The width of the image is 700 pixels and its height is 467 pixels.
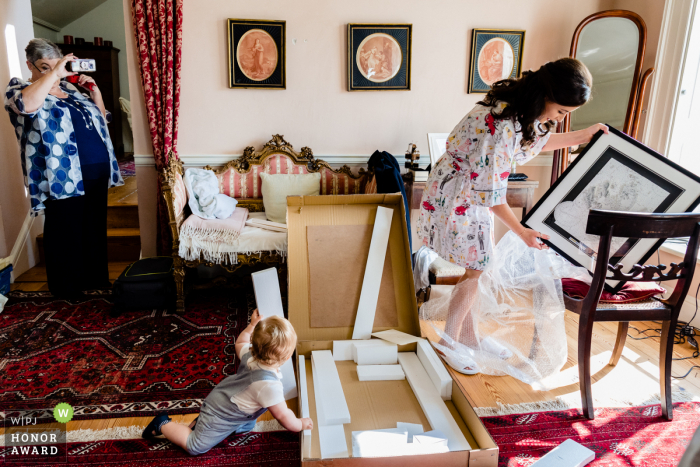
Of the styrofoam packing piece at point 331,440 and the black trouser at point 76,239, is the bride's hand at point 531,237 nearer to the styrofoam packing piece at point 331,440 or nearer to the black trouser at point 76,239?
the styrofoam packing piece at point 331,440

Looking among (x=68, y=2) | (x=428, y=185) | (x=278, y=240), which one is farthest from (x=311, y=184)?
(x=68, y=2)

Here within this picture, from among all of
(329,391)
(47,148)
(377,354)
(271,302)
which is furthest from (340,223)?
(47,148)

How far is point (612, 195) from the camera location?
175 cm

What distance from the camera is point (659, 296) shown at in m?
1.88

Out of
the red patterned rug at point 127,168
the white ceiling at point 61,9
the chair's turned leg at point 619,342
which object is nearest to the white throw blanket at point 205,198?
the chair's turned leg at point 619,342

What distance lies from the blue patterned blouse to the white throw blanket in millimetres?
645

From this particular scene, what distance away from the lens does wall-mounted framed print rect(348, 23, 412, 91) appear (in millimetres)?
3123

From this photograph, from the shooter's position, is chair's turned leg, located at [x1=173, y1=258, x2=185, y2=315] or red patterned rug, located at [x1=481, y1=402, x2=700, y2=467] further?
chair's turned leg, located at [x1=173, y1=258, x2=185, y2=315]

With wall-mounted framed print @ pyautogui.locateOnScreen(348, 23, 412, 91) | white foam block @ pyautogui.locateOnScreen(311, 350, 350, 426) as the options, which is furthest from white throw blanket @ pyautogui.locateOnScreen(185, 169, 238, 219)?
white foam block @ pyautogui.locateOnScreen(311, 350, 350, 426)

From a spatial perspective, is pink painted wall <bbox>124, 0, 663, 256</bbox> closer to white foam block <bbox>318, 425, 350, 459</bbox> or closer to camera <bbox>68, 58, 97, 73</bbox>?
camera <bbox>68, 58, 97, 73</bbox>

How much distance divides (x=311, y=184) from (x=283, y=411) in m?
1.96

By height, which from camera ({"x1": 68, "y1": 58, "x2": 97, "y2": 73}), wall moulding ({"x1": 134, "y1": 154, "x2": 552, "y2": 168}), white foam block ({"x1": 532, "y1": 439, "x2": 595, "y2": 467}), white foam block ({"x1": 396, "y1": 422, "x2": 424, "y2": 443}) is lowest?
white foam block ({"x1": 532, "y1": 439, "x2": 595, "y2": 467})

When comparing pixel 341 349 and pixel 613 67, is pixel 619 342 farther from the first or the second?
pixel 613 67

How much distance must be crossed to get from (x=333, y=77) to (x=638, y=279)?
2.31 meters
